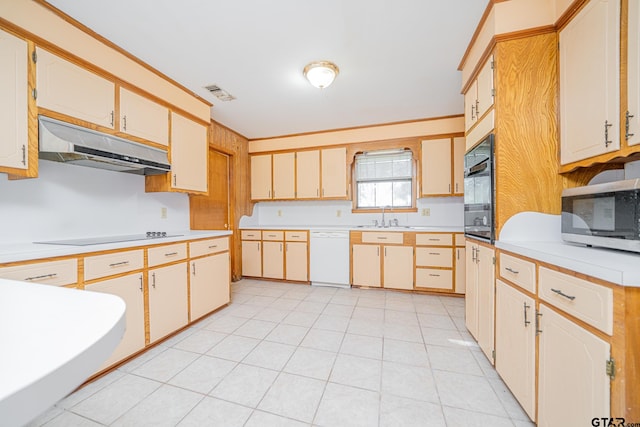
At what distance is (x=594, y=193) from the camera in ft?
4.07

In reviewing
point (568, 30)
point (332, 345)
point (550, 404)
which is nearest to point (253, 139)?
point (332, 345)

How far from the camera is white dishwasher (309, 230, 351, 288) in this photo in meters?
3.73

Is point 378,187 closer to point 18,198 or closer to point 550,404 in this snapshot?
point 550,404

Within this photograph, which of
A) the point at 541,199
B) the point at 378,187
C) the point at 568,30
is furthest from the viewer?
the point at 378,187

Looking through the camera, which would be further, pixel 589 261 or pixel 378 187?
pixel 378 187

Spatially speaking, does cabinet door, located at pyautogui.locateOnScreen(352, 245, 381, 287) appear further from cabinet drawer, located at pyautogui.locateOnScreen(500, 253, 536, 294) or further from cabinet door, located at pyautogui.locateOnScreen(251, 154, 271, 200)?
cabinet drawer, located at pyautogui.locateOnScreen(500, 253, 536, 294)

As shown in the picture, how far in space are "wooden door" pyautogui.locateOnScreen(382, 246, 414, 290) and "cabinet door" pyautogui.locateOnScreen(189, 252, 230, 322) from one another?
2.09m

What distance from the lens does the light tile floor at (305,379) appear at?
4.62ft

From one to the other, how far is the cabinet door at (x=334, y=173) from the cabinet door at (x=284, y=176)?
533mm

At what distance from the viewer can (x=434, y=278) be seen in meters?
3.37

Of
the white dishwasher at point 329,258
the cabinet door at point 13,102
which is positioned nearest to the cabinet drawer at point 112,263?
the cabinet door at point 13,102

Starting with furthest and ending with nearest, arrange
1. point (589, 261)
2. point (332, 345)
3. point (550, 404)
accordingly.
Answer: point (332, 345), point (550, 404), point (589, 261)

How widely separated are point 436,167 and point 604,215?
8.22 feet

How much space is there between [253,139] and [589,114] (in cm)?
410
